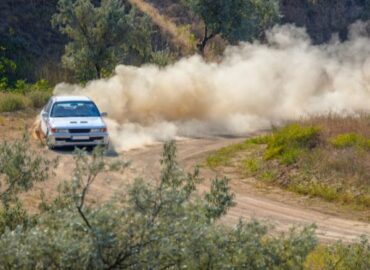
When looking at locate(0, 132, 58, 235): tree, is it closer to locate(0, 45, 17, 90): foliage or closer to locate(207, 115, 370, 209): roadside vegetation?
locate(207, 115, 370, 209): roadside vegetation

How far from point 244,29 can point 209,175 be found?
22.4 meters

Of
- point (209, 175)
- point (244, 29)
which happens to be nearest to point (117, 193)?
point (209, 175)

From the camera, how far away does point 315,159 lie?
2050cm

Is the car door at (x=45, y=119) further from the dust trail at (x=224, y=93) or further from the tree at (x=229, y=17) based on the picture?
the tree at (x=229, y=17)

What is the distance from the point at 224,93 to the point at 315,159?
39.2 ft

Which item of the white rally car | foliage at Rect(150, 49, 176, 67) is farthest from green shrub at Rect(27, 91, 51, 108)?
the white rally car

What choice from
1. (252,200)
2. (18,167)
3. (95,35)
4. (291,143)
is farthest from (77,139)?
(18,167)

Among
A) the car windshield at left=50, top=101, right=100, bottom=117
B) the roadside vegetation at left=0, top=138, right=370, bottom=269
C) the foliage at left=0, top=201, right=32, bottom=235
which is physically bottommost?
the foliage at left=0, top=201, right=32, bottom=235

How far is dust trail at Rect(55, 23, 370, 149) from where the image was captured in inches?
1144

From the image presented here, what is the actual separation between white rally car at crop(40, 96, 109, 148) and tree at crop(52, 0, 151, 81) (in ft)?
27.5

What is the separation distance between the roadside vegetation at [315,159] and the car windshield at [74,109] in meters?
4.18

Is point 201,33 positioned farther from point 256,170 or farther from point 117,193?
point 117,193

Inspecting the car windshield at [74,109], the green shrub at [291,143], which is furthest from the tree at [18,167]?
the car windshield at [74,109]

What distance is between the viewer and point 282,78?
35.2 m
